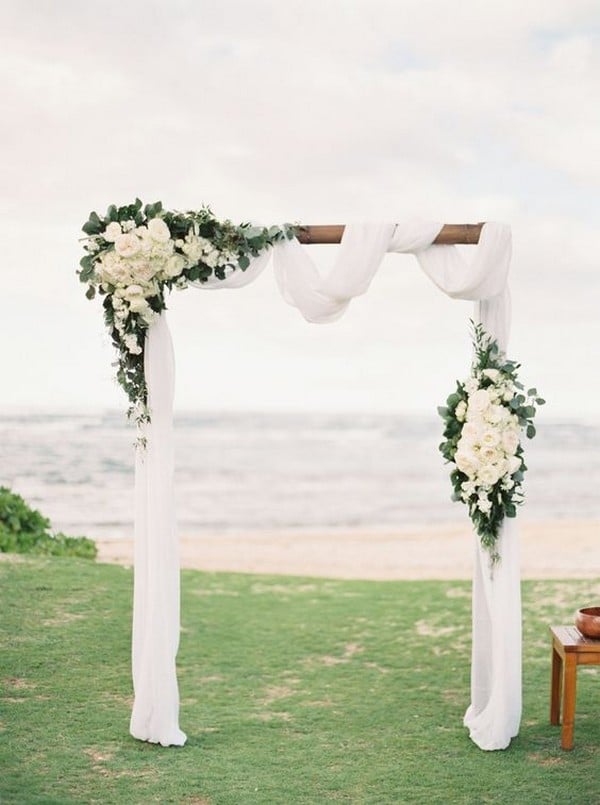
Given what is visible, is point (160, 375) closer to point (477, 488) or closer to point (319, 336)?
point (477, 488)

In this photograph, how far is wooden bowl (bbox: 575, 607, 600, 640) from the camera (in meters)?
5.27

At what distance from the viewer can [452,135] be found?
22047 millimetres

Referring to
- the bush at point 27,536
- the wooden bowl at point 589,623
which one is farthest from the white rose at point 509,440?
the bush at point 27,536

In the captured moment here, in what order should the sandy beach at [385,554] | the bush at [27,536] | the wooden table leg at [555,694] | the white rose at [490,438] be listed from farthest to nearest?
1. the sandy beach at [385,554]
2. the bush at [27,536]
3. the wooden table leg at [555,694]
4. the white rose at [490,438]

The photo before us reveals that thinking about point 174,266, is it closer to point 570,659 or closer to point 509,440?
point 509,440

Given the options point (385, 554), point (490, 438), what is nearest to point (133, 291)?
point (490, 438)

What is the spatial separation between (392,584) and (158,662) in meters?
4.98

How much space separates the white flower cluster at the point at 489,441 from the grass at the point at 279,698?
1314mm

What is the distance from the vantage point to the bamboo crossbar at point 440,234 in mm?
5449

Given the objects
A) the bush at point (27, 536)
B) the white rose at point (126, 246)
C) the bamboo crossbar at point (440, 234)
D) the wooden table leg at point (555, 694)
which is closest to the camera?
the white rose at point (126, 246)

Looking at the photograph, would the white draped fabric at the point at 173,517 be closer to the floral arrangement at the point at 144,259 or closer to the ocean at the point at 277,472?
the floral arrangement at the point at 144,259

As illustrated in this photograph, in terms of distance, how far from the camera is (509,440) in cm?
532

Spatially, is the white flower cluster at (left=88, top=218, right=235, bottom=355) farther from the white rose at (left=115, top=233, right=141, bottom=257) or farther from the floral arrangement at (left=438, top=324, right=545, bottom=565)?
the floral arrangement at (left=438, top=324, right=545, bottom=565)

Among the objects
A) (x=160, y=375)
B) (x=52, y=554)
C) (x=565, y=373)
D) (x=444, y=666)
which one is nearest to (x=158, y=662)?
(x=160, y=375)
